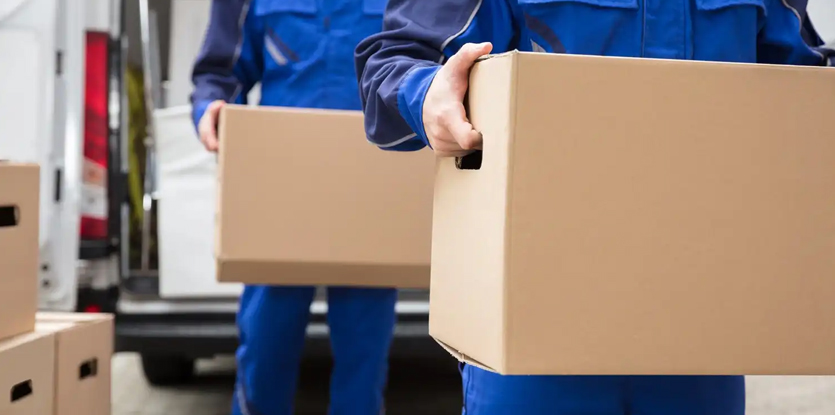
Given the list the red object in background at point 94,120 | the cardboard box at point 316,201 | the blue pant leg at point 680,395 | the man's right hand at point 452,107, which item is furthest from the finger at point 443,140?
the red object in background at point 94,120

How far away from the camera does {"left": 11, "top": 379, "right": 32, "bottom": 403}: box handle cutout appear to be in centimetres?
160

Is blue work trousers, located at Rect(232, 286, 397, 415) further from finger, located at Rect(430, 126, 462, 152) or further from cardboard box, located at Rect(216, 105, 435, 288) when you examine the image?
finger, located at Rect(430, 126, 462, 152)

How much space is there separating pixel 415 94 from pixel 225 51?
120cm

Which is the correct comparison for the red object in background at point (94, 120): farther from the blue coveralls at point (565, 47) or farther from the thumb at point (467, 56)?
the thumb at point (467, 56)

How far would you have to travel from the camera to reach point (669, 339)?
87 cm

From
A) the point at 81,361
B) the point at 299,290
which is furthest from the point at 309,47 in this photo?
the point at 81,361

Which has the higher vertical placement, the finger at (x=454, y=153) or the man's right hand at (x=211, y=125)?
the man's right hand at (x=211, y=125)

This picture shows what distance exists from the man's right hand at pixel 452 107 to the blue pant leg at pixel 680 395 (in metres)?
0.34

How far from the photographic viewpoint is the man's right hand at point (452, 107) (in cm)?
91

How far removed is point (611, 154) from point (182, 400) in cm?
266

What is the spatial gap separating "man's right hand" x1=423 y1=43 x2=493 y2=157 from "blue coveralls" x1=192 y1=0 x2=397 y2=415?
1057mm

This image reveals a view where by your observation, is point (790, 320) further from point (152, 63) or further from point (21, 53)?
point (152, 63)

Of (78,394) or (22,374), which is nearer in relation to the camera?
(22,374)

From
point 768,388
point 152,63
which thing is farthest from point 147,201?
point 768,388
